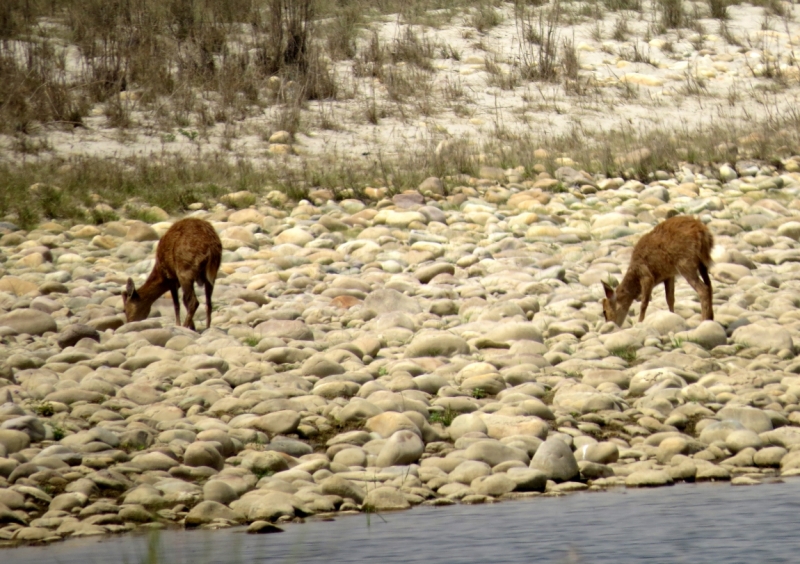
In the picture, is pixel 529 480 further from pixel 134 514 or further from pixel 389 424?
pixel 134 514

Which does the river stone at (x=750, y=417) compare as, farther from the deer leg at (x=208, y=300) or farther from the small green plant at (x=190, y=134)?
the small green plant at (x=190, y=134)

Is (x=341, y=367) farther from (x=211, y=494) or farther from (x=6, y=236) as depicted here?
(x=6, y=236)

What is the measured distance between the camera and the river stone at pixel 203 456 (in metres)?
6.71

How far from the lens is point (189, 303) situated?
406 inches

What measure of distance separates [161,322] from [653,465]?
4.91 m

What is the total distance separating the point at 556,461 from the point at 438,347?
2462mm

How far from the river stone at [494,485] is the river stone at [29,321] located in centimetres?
480

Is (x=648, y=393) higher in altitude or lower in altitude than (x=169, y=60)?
lower

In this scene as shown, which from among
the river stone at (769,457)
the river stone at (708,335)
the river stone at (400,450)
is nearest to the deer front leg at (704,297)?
the river stone at (708,335)

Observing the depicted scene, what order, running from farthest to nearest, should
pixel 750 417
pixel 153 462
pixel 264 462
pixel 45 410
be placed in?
pixel 45 410
pixel 750 417
pixel 264 462
pixel 153 462

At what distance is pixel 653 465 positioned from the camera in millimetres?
7004

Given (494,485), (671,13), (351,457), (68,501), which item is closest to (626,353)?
(494,485)

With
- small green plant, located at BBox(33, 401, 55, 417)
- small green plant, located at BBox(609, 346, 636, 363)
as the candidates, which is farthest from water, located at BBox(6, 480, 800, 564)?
small green plant, located at BBox(609, 346, 636, 363)

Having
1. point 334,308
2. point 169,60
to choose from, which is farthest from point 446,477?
point 169,60
